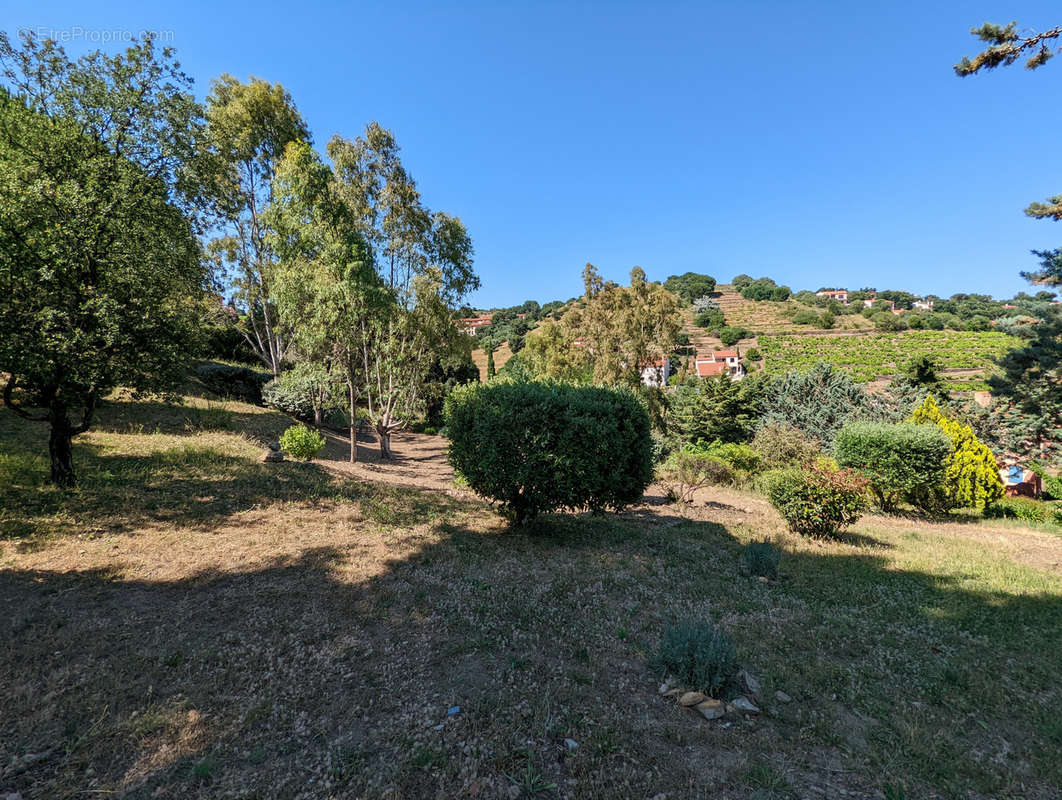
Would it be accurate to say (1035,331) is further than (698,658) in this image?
Yes

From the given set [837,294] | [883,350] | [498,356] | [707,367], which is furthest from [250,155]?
[837,294]

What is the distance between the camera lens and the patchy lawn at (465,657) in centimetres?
301

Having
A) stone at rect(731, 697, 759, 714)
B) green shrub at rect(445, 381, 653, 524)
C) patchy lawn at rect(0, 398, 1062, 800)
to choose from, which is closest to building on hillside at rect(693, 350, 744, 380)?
patchy lawn at rect(0, 398, 1062, 800)

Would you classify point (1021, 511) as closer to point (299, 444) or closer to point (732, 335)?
point (299, 444)

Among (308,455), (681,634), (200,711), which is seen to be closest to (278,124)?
(308,455)

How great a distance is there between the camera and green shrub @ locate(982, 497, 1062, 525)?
42.0ft

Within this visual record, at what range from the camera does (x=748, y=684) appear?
395cm

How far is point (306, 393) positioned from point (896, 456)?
22159mm

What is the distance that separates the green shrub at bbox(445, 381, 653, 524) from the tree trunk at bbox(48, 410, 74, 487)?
740 cm

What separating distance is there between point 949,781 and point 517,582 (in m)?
4.50

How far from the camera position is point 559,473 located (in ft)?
23.5

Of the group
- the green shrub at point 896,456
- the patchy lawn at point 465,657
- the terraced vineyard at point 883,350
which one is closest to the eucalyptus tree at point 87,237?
the patchy lawn at point 465,657

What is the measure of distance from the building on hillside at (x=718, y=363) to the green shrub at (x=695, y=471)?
122 feet

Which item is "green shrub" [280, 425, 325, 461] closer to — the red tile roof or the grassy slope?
the red tile roof
